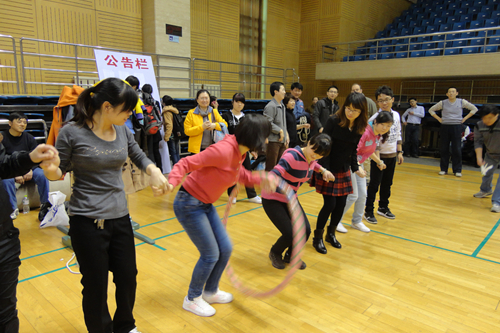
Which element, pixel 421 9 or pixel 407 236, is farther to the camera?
pixel 421 9

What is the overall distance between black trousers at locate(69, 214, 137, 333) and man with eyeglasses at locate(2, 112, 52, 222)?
10.5 feet

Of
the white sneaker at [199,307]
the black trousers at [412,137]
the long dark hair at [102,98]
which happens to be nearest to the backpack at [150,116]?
the white sneaker at [199,307]

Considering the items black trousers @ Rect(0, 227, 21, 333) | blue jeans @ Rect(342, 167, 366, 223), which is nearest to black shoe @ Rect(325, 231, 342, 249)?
blue jeans @ Rect(342, 167, 366, 223)

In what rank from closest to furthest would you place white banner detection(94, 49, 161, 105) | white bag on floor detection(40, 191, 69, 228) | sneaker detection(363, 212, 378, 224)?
white bag on floor detection(40, 191, 69, 228)
sneaker detection(363, 212, 378, 224)
white banner detection(94, 49, 161, 105)

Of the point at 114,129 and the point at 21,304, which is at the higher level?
the point at 114,129

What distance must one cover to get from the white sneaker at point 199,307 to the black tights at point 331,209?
1.62m

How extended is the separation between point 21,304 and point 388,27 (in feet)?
51.1

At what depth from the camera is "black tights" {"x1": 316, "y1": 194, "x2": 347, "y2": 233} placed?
11.6ft

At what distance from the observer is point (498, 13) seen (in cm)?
1149

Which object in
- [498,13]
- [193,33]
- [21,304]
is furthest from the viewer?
[498,13]

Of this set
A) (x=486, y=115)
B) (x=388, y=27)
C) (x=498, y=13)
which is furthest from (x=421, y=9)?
(x=486, y=115)

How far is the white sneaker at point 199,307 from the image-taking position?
241 cm

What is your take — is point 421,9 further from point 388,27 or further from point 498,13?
point 498,13

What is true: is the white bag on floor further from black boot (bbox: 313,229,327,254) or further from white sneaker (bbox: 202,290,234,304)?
black boot (bbox: 313,229,327,254)
